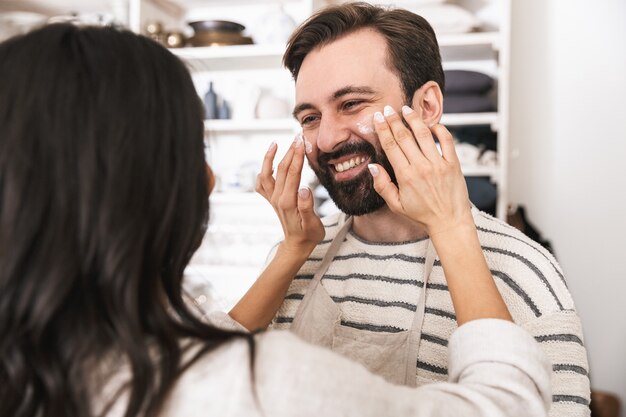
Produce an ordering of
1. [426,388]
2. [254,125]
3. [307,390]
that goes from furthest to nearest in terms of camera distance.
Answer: [254,125]
[426,388]
[307,390]

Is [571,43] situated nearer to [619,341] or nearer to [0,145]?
[619,341]

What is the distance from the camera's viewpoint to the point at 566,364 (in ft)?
3.20

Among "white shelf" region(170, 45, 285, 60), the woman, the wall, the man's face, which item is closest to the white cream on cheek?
the man's face

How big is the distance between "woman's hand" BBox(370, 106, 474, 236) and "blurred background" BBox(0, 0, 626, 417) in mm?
1374

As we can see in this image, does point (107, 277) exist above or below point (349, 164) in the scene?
above

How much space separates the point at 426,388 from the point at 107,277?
0.40 metres

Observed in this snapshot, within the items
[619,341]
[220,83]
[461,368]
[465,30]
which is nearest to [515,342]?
[461,368]

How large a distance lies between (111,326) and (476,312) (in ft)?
1.55

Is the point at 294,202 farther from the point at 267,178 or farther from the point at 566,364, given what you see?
the point at 566,364

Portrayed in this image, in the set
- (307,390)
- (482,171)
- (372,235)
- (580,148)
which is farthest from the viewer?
(580,148)

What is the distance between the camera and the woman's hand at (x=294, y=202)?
1.22 meters

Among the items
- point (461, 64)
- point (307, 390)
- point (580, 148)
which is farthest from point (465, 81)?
point (307, 390)

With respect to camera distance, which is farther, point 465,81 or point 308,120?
point 465,81

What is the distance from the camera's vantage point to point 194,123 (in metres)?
0.69
